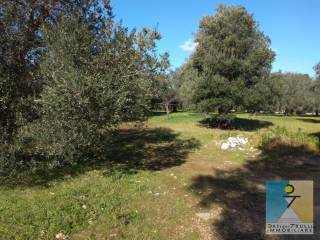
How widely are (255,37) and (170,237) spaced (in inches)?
1136

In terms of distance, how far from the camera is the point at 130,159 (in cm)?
1692

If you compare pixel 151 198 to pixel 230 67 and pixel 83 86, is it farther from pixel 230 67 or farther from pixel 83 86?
pixel 230 67

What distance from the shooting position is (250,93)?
3147cm

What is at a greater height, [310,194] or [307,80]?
[307,80]

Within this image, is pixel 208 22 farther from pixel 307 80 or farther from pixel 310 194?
pixel 307 80

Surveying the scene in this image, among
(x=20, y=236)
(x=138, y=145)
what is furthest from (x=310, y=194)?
(x=138, y=145)

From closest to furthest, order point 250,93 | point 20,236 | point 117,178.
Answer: point 20,236, point 117,178, point 250,93

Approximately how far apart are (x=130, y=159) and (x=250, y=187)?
22.6 feet

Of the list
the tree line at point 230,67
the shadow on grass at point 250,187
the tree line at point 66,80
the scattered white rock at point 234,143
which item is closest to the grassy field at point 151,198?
the shadow on grass at point 250,187

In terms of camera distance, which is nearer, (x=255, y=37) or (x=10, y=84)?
(x=10, y=84)

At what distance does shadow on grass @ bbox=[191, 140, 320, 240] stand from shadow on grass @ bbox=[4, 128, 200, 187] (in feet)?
10.3

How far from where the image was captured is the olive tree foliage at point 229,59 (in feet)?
103

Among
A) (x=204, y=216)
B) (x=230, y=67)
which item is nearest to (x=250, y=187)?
(x=204, y=216)

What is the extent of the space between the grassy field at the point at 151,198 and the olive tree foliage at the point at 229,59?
1431 centimetres
